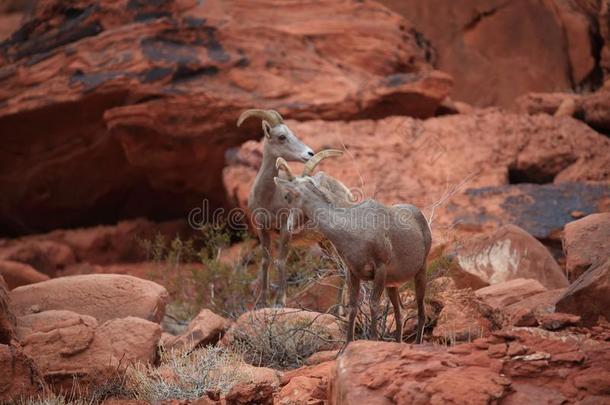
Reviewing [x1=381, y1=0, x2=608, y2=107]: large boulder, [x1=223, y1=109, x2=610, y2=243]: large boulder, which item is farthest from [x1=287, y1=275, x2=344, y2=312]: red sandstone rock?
[x1=381, y1=0, x2=608, y2=107]: large boulder

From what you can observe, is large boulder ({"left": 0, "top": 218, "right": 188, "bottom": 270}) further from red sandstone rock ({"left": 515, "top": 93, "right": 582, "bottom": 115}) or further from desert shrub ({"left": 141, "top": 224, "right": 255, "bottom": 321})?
red sandstone rock ({"left": 515, "top": 93, "right": 582, "bottom": 115})

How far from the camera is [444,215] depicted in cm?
1242

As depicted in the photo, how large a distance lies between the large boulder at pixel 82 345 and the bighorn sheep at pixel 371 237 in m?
2.09

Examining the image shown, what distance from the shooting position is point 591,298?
635 cm

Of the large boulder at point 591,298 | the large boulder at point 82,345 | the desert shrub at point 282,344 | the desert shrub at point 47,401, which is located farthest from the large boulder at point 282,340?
the large boulder at point 591,298

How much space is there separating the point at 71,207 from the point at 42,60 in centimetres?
366

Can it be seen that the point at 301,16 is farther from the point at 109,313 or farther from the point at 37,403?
the point at 37,403

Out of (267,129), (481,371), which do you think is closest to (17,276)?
(267,129)

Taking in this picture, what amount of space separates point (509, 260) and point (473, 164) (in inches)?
157

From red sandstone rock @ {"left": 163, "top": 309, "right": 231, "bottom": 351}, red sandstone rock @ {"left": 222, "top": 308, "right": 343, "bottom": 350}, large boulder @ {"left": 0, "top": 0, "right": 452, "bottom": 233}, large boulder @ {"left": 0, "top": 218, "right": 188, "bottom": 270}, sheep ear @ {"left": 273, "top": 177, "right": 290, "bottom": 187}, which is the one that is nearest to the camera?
sheep ear @ {"left": 273, "top": 177, "right": 290, "bottom": 187}

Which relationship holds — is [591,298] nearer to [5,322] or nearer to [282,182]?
[282,182]

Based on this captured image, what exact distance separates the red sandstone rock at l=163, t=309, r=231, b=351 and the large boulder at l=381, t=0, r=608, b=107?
11691 millimetres

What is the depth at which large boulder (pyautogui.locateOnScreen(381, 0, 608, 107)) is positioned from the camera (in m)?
18.9

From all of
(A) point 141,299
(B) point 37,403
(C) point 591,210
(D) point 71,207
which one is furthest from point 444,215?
(D) point 71,207
